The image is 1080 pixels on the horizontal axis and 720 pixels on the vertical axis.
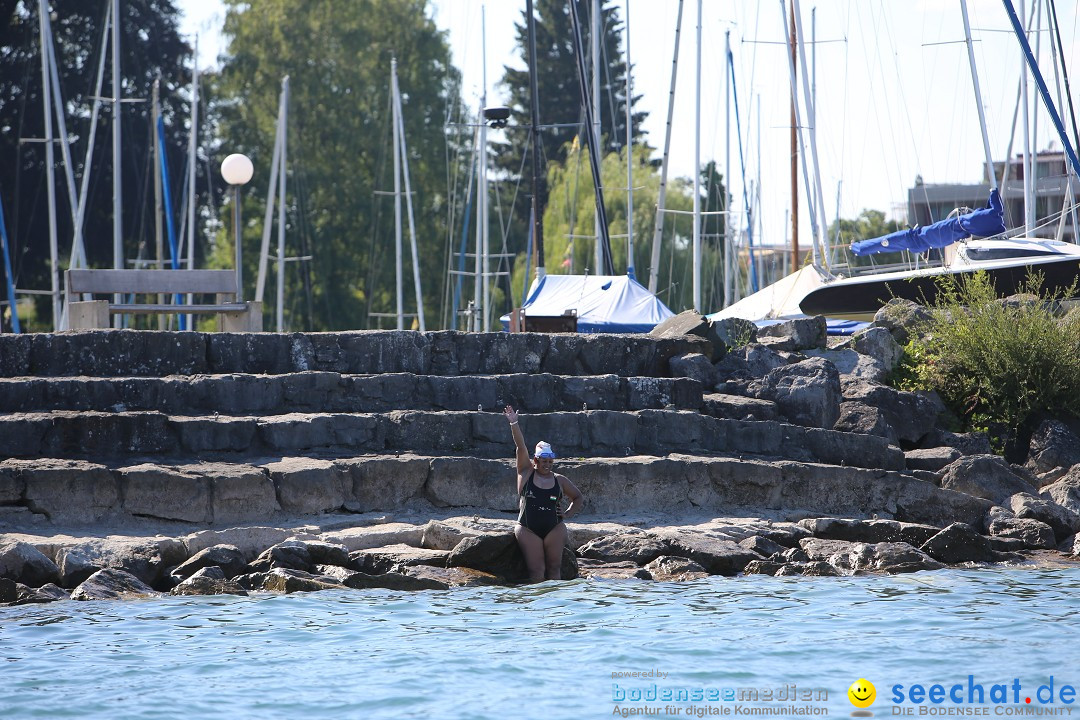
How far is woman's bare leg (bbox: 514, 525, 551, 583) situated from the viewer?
10.9 m

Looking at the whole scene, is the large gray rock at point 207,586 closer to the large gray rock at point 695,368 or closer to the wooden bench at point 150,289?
the wooden bench at point 150,289

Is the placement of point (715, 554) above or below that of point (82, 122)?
below

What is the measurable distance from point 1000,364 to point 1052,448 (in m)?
1.26

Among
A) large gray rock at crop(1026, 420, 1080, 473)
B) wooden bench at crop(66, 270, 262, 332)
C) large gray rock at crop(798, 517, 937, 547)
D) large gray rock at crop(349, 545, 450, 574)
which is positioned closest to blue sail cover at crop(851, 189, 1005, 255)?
large gray rock at crop(1026, 420, 1080, 473)

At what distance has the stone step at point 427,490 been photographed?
11586mm

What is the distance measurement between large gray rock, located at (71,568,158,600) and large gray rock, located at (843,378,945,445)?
9058mm

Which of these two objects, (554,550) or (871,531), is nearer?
(554,550)

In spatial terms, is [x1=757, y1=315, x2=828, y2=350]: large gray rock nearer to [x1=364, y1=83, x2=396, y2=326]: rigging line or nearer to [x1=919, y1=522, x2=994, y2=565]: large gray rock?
[x1=919, y1=522, x2=994, y2=565]: large gray rock

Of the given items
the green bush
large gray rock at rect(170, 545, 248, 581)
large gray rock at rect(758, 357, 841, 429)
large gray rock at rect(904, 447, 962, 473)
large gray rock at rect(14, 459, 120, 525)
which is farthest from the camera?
the green bush

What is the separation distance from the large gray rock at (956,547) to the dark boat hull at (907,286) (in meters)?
6.49

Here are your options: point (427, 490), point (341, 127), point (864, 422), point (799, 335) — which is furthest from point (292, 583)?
point (341, 127)

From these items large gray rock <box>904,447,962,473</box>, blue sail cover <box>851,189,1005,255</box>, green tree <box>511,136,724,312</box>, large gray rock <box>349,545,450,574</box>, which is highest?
green tree <box>511,136,724,312</box>

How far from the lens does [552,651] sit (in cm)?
858

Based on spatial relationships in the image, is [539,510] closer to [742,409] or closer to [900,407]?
[742,409]
